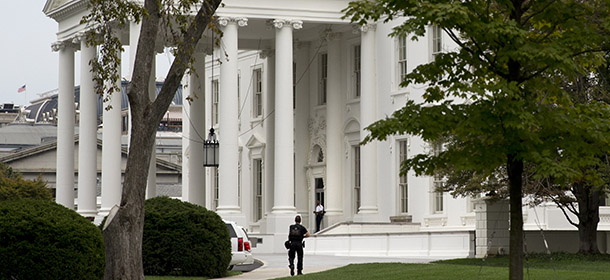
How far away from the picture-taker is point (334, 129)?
55.3 metres

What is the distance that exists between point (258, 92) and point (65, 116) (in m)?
10.6

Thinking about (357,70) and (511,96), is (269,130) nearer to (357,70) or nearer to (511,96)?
(357,70)

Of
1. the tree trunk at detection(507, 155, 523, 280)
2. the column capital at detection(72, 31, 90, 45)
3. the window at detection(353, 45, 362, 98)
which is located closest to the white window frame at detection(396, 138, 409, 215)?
the window at detection(353, 45, 362, 98)

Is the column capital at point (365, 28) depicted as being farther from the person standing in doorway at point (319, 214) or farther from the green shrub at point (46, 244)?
the green shrub at point (46, 244)

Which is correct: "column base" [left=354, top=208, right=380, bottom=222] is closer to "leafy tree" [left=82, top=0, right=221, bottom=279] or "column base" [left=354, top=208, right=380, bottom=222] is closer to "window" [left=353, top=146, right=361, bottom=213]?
"window" [left=353, top=146, right=361, bottom=213]

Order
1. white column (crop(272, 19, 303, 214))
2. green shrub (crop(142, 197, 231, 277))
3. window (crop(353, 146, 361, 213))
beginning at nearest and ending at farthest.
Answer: green shrub (crop(142, 197, 231, 277)), white column (crop(272, 19, 303, 214)), window (crop(353, 146, 361, 213))

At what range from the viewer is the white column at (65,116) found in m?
56.4

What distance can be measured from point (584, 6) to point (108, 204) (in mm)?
34351

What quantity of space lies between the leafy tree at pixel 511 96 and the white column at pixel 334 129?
117 ft

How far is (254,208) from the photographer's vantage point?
2457 inches

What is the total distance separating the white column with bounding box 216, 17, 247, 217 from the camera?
49562 millimetres

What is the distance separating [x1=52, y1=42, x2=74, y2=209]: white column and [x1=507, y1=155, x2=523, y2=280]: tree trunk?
130 ft

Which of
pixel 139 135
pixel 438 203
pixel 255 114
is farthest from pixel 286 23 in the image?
pixel 139 135

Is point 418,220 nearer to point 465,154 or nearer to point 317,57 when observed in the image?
point 317,57
